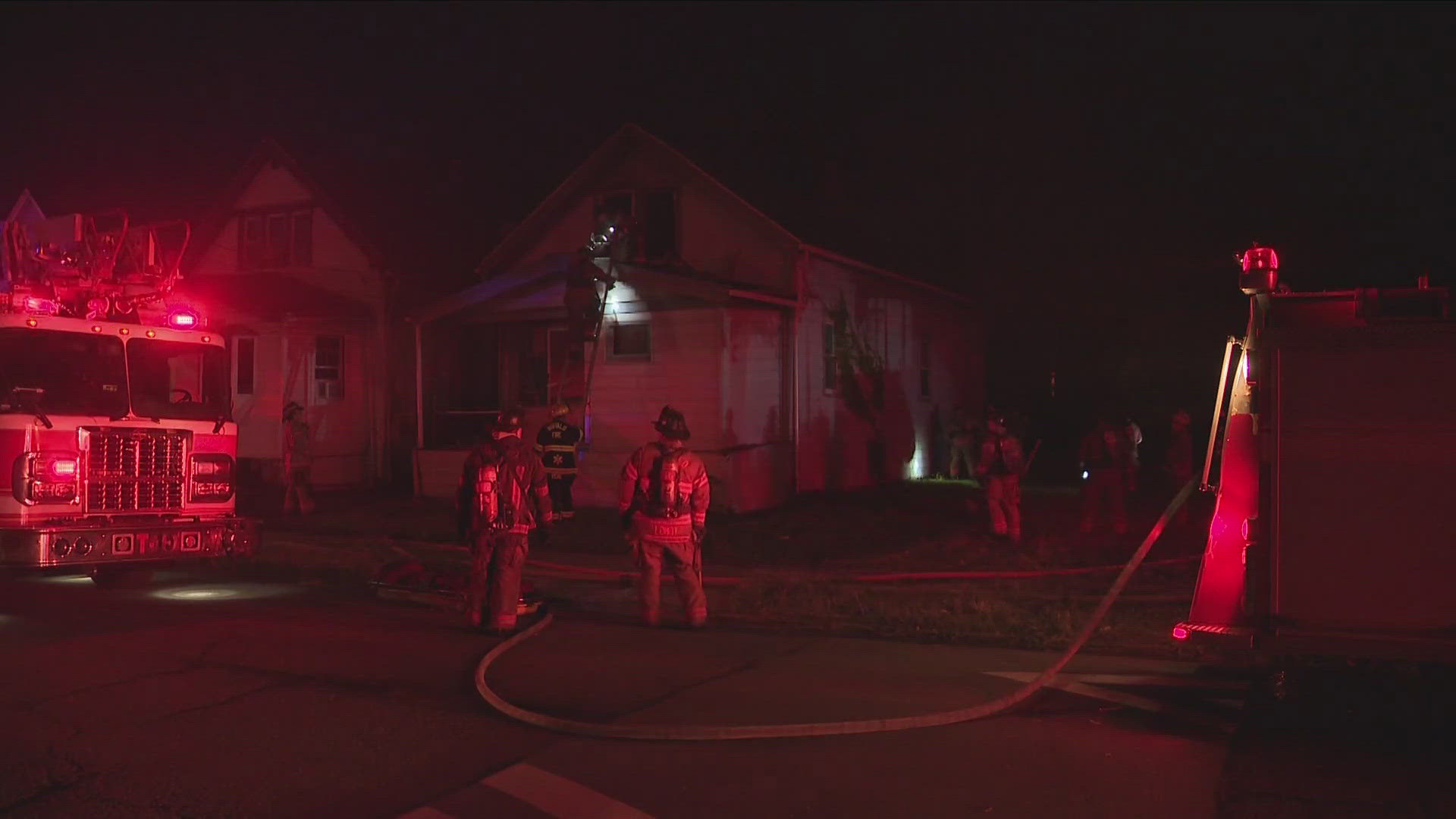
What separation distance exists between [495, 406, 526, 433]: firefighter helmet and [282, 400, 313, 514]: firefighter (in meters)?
9.43

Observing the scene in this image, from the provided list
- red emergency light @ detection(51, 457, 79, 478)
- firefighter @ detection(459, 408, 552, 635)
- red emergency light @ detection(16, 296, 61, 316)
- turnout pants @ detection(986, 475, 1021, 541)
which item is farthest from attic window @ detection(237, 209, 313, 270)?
firefighter @ detection(459, 408, 552, 635)

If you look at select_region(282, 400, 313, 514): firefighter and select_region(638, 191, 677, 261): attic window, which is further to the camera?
select_region(638, 191, 677, 261): attic window

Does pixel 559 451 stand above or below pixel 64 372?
below

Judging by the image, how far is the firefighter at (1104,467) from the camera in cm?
1412

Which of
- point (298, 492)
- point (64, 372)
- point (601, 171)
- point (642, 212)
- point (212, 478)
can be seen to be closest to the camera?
point (64, 372)

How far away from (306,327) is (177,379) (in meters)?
11.9

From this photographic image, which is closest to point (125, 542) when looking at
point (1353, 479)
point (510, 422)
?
point (510, 422)

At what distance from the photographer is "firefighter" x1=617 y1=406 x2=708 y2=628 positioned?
30.8ft

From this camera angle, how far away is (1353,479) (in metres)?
6.06

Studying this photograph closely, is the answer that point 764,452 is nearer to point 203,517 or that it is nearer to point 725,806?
point 203,517

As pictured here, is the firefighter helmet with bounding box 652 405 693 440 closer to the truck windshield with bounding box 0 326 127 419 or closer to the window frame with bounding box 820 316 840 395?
the truck windshield with bounding box 0 326 127 419

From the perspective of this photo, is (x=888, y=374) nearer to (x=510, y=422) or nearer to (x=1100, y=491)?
(x=1100, y=491)

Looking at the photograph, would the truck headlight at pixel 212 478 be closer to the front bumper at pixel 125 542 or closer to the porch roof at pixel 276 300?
the front bumper at pixel 125 542

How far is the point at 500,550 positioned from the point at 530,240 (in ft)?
42.4
